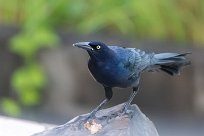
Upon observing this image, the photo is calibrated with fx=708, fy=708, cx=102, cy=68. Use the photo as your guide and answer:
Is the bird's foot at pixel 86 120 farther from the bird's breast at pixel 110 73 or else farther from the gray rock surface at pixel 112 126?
the bird's breast at pixel 110 73

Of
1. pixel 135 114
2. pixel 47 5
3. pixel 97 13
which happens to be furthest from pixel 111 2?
pixel 135 114

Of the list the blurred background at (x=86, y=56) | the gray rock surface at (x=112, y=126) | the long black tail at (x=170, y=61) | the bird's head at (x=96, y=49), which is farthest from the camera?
the blurred background at (x=86, y=56)

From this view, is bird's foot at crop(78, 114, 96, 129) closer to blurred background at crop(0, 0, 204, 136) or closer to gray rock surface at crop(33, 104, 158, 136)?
gray rock surface at crop(33, 104, 158, 136)

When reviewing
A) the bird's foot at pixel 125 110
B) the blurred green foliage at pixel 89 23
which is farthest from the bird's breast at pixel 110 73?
the blurred green foliage at pixel 89 23

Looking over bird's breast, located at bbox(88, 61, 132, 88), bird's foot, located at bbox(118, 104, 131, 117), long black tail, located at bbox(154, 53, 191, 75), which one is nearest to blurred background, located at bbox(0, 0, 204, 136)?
long black tail, located at bbox(154, 53, 191, 75)

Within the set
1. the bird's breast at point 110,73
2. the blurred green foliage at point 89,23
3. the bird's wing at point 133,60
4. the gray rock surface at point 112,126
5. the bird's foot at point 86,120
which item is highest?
the blurred green foliage at point 89,23

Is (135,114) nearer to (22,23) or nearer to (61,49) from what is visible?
(61,49)

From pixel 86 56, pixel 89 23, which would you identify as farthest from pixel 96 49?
pixel 89 23
